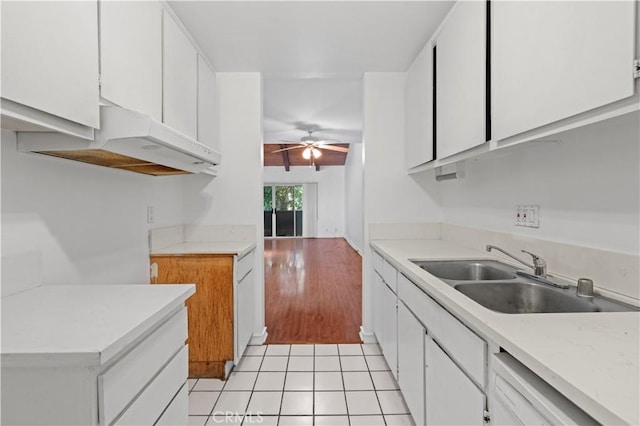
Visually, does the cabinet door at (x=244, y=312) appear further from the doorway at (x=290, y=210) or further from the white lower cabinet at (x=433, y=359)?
the doorway at (x=290, y=210)

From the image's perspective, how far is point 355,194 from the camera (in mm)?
8242

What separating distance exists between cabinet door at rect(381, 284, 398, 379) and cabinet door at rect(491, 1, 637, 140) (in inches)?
45.7

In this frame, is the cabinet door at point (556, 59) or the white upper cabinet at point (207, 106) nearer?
the cabinet door at point (556, 59)

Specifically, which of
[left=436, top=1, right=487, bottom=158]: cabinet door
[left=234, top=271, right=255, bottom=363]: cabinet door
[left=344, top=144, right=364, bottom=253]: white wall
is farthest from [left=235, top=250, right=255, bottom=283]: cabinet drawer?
[left=344, top=144, right=364, bottom=253]: white wall

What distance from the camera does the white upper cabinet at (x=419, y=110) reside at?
82.6 inches

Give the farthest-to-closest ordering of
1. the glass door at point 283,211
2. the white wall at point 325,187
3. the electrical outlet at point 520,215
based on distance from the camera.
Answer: the glass door at point 283,211
the white wall at point 325,187
the electrical outlet at point 520,215

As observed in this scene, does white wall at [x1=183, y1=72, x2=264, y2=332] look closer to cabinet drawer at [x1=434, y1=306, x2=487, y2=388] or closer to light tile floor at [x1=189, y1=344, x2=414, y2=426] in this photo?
light tile floor at [x1=189, y1=344, x2=414, y2=426]

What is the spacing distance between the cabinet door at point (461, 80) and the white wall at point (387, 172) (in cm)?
74

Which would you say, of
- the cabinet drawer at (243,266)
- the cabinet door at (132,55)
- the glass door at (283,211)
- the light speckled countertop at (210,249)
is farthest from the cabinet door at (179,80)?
the glass door at (283,211)

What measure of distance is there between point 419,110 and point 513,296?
1471mm

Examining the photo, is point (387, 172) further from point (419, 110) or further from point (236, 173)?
point (236, 173)

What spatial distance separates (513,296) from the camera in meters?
1.36

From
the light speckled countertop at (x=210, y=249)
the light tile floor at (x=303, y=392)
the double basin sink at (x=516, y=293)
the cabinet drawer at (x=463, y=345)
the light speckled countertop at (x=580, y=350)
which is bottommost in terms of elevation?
the light tile floor at (x=303, y=392)

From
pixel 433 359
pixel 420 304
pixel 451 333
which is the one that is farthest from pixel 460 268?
pixel 451 333
